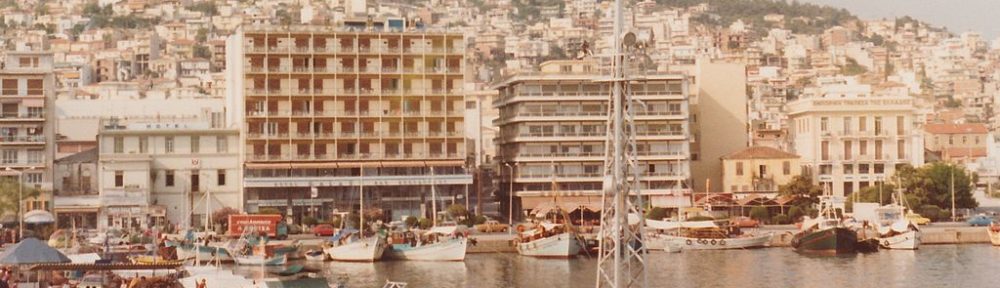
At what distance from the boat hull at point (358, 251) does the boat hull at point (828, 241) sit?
Answer: 74.7 ft

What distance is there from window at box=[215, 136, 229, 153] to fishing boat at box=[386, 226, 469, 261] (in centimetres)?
2304

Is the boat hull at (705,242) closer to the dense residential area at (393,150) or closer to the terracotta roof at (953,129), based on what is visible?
the dense residential area at (393,150)

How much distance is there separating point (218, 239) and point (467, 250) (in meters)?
14.0

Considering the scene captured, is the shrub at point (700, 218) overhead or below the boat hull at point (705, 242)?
overhead

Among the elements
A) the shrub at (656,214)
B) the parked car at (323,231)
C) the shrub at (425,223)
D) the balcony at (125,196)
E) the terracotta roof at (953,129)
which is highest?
the terracotta roof at (953,129)

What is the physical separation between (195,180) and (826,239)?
133ft

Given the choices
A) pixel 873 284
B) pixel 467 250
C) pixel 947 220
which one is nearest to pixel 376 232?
pixel 467 250

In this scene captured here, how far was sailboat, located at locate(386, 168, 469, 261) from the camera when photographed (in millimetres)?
85500

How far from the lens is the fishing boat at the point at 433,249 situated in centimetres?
8544

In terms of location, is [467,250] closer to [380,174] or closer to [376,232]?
[376,232]

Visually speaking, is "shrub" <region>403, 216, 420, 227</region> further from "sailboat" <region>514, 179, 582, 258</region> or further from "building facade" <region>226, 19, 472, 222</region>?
"sailboat" <region>514, 179, 582, 258</region>

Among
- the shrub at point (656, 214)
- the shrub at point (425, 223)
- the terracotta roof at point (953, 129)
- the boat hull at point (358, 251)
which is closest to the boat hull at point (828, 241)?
the shrub at point (656, 214)

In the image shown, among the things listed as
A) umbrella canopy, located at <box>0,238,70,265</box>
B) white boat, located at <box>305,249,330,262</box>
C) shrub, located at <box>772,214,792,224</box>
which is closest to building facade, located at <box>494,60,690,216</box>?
shrub, located at <box>772,214,792,224</box>

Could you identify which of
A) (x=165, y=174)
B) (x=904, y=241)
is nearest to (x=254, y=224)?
(x=165, y=174)
